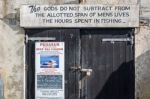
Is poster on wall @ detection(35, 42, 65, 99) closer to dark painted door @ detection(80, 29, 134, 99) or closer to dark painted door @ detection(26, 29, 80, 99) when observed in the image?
dark painted door @ detection(26, 29, 80, 99)

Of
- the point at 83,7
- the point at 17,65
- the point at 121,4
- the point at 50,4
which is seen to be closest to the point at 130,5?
the point at 121,4

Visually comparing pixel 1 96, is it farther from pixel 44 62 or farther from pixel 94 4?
pixel 94 4

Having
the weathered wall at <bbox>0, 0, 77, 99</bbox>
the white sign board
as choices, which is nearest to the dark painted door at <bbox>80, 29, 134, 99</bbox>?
the white sign board

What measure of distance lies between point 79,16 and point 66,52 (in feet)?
2.76

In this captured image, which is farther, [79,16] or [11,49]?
[11,49]

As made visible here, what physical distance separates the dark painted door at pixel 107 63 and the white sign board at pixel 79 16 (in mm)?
292

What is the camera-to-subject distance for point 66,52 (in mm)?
11328

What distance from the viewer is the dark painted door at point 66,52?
11305 millimetres

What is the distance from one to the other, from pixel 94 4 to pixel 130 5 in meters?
0.76

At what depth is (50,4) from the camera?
11227 mm

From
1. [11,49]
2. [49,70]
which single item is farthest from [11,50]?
[49,70]

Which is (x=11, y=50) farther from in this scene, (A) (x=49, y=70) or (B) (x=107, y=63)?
(B) (x=107, y=63)

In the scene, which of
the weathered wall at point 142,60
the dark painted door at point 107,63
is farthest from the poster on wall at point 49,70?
the weathered wall at point 142,60

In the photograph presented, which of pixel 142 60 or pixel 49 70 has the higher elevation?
pixel 142 60
